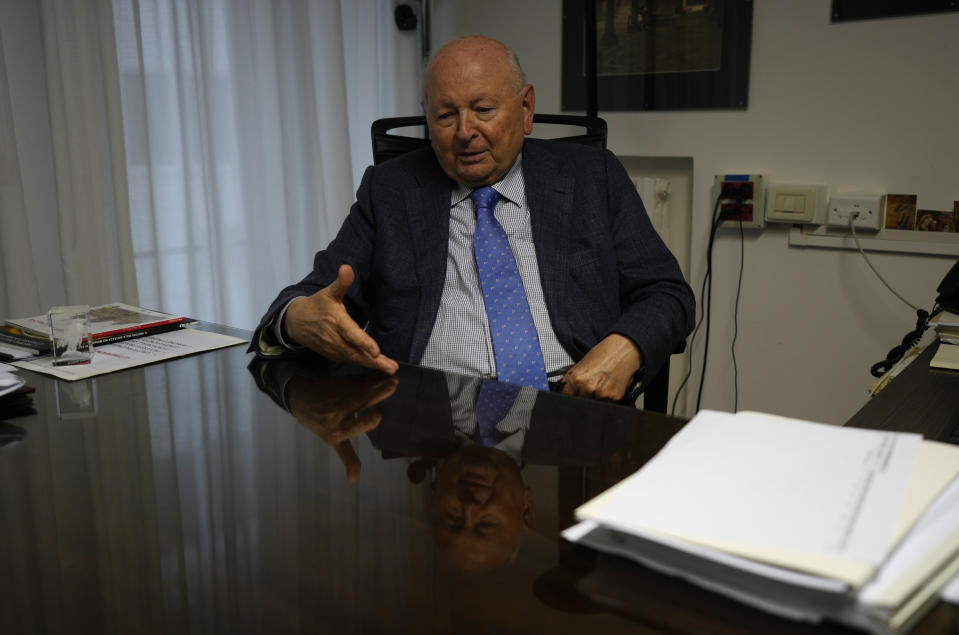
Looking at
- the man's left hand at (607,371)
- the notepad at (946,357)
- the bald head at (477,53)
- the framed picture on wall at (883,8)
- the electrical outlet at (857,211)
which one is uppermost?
the framed picture on wall at (883,8)

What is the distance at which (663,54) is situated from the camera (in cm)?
246

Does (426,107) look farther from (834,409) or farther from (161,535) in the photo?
(834,409)

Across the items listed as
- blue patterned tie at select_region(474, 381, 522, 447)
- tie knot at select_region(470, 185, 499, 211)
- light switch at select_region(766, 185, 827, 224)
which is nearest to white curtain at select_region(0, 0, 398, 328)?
tie knot at select_region(470, 185, 499, 211)

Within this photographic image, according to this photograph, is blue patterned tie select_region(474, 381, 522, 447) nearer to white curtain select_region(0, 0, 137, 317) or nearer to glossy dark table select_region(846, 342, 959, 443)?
glossy dark table select_region(846, 342, 959, 443)

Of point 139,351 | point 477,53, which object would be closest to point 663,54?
point 477,53

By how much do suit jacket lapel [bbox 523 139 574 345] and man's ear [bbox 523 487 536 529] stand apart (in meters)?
0.83

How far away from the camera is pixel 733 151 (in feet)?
7.79

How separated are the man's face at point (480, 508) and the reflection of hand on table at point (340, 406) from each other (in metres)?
0.10

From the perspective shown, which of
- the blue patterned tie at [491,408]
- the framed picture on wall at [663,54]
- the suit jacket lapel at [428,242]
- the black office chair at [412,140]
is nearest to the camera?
the blue patterned tie at [491,408]

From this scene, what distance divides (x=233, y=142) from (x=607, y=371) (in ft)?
5.09

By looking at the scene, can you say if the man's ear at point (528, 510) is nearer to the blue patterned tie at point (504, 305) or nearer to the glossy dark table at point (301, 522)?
the glossy dark table at point (301, 522)

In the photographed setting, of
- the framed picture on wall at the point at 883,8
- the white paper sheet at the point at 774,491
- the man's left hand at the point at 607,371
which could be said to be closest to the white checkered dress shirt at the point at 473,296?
the man's left hand at the point at 607,371

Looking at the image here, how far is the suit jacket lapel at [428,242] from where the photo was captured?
1593mm

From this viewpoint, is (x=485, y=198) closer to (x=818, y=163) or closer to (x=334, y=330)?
(x=334, y=330)
